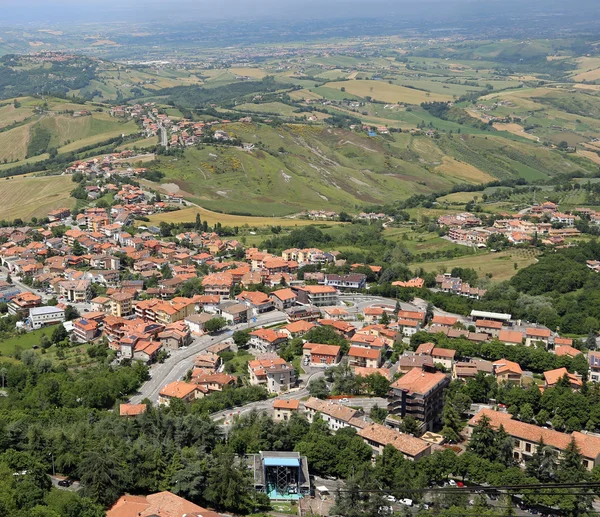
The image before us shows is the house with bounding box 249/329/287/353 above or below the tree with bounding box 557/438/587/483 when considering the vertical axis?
below

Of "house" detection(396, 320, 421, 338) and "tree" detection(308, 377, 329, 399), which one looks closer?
"tree" detection(308, 377, 329, 399)

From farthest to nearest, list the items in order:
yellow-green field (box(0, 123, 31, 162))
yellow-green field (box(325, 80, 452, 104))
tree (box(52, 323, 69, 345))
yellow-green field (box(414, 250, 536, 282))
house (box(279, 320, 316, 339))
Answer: yellow-green field (box(325, 80, 452, 104)) → yellow-green field (box(0, 123, 31, 162)) → yellow-green field (box(414, 250, 536, 282)) → tree (box(52, 323, 69, 345)) → house (box(279, 320, 316, 339))

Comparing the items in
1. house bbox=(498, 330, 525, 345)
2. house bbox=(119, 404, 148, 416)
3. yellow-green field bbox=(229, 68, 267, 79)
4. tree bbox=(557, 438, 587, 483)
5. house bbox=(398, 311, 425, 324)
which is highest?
yellow-green field bbox=(229, 68, 267, 79)

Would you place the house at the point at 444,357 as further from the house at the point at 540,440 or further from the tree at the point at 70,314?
the tree at the point at 70,314

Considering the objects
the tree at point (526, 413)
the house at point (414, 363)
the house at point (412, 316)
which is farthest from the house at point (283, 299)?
the tree at point (526, 413)

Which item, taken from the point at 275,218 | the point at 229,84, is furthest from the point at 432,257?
the point at 229,84

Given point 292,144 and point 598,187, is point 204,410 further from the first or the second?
point 292,144

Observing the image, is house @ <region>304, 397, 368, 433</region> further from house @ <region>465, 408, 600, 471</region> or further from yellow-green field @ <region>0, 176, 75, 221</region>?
yellow-green field @ <region>0, 176, 75, 221</region>

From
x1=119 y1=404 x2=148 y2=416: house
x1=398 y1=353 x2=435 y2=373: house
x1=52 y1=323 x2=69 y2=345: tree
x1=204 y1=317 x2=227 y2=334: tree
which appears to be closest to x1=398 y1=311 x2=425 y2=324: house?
x1=398 y1=353 x2=435 y2=373: house
